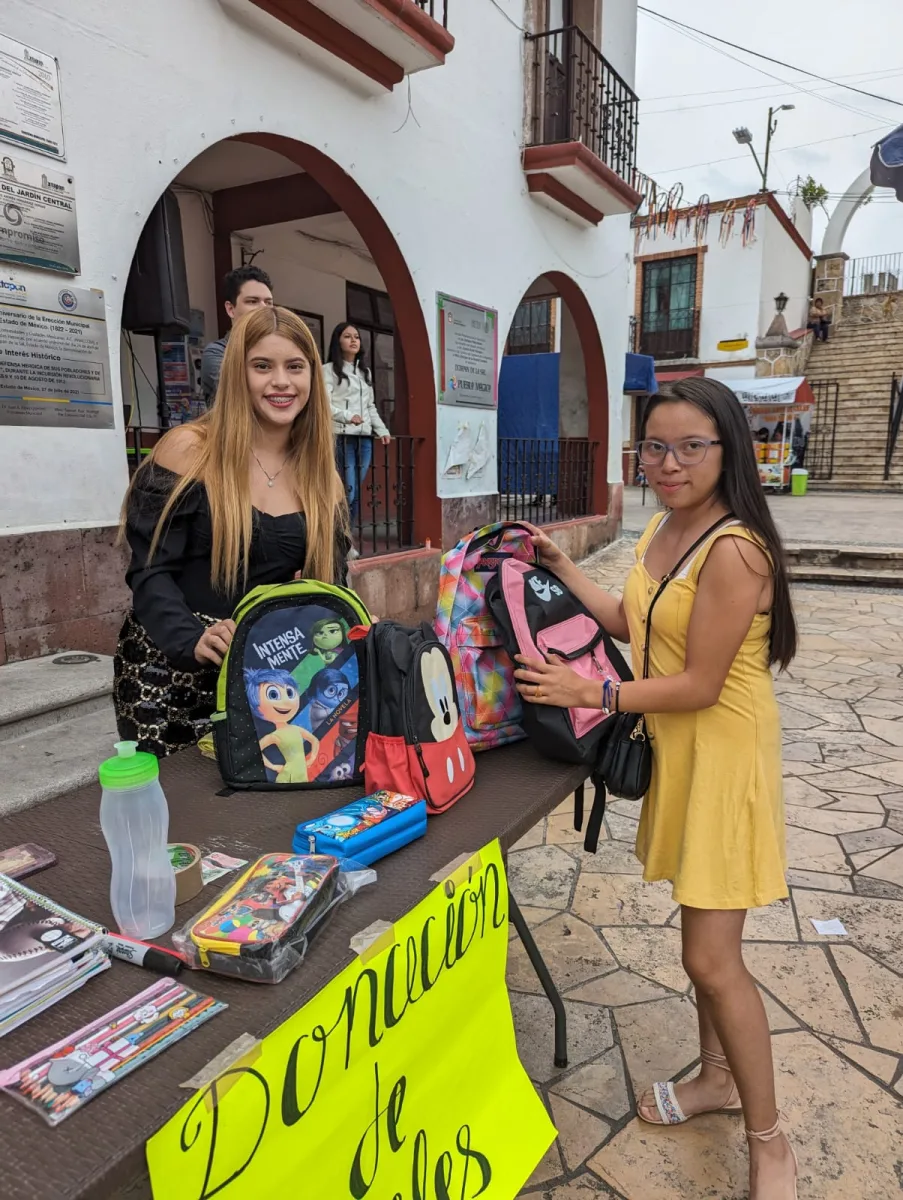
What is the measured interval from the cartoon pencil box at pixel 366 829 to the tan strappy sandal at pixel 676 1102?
3.34 feet

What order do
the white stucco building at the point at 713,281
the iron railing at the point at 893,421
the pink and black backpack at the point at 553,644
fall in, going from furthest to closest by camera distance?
the white stucco building at the point at 713,281, the iron railing at the point at 893,421, the pink and black backpack at the point at 553,644

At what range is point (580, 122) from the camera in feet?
27.7

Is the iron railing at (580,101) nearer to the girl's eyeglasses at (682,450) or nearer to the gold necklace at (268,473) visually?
the gold necklace at (268,473)

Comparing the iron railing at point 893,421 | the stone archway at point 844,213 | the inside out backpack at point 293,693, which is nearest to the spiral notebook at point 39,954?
the inside out backpack at point 293,693

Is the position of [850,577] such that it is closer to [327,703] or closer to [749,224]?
[327,703]

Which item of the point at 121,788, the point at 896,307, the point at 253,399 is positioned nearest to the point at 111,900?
the point at 121,788

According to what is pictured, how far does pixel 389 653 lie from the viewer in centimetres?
161

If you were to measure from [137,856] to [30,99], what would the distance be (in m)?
3.65

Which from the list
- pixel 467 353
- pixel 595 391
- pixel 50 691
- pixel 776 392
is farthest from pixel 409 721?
pixel 776 392

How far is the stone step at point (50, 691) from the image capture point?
3053mm

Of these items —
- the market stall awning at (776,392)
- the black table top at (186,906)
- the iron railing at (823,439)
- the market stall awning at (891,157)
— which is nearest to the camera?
the black table top at (186,906)

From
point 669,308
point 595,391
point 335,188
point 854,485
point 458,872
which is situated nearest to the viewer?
point 458,872

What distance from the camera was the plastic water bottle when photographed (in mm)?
1205

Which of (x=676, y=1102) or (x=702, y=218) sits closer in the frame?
(x=676, y=1102)
